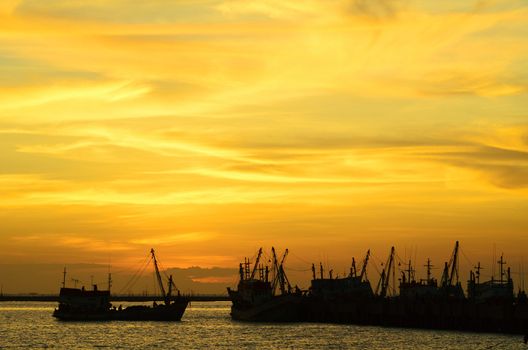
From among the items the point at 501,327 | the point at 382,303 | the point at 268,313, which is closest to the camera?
the point at 501,327

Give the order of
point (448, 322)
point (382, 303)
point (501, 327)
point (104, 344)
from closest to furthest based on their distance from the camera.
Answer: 1. point (104, 344)
2. point (501, 327)
3. point (448, 322)
4. point (382, 303)

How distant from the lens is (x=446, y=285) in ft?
655

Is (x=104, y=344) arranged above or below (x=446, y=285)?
below

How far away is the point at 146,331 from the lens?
17250cm

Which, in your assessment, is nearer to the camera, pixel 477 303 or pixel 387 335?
pixel 387 335

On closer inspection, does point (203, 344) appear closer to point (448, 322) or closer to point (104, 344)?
point (104, 344)

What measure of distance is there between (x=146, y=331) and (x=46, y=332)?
17267mm

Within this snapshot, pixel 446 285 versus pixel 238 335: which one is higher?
pixel 446 285

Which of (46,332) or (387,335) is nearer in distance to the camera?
(387,335)

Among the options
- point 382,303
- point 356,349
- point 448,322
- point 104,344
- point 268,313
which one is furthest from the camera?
point 268,313

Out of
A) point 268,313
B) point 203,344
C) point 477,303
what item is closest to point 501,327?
point 477,303

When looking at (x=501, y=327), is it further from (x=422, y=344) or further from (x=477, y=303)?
(x=422, y=344)

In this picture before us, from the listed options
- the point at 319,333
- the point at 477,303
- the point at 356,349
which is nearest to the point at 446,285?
the point at 477,303

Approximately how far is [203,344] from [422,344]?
101 ft
